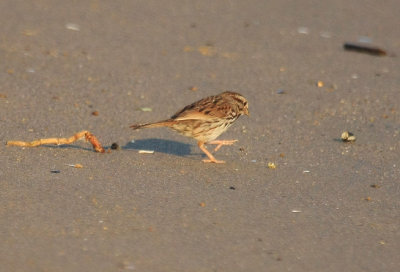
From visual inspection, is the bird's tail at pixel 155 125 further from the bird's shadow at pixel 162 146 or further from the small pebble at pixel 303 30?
the small pebble at pixel 303 30

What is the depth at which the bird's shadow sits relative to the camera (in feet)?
29.2

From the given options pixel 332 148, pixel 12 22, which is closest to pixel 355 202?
pixel 332 148

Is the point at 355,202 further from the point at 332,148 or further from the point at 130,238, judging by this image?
the point at 130,238

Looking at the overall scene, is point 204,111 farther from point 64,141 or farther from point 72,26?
point 72,26

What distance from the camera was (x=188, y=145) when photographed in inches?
369

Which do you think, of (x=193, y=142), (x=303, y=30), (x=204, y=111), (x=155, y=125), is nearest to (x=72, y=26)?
(x=303, y=30)

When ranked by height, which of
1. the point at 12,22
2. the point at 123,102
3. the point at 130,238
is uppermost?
the point at 12,22

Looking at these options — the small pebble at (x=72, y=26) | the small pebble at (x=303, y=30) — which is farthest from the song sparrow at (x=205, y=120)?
the small pebble at (x=303, y=30)

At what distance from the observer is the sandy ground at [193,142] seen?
20.2ft

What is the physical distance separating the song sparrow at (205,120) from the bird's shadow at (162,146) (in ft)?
0.86

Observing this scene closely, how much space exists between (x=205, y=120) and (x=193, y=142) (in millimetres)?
1030

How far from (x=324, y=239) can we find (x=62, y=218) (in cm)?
211

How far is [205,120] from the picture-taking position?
28.1ft

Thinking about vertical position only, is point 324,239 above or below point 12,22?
below
